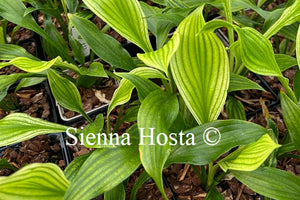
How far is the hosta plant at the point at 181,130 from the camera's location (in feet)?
1.98

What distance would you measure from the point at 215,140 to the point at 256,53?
0.61 ft

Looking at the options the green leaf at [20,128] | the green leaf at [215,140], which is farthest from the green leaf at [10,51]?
the green leaf at [215,140]

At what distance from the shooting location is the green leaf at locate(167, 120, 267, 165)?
2.12 feet

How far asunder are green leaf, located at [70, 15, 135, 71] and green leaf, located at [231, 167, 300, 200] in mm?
414

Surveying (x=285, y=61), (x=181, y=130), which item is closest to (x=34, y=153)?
(x=181, y=130)

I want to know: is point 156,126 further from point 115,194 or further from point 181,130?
point 115,194

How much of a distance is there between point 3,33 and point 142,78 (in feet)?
2.25

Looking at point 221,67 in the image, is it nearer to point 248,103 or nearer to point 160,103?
point 160,103

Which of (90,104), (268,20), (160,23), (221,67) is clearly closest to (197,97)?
(221,67)

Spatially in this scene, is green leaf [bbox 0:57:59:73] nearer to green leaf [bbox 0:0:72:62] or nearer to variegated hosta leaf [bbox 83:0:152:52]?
variegated hosta leaf [bbox 83:0:152:52]

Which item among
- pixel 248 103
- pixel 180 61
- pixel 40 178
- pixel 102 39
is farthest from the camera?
pixel 248 103

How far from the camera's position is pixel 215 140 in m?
0.67

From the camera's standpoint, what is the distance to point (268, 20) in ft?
3.19

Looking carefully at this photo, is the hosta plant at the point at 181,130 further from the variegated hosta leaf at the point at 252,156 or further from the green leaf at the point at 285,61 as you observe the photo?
the green leaf at the point at 285,61
